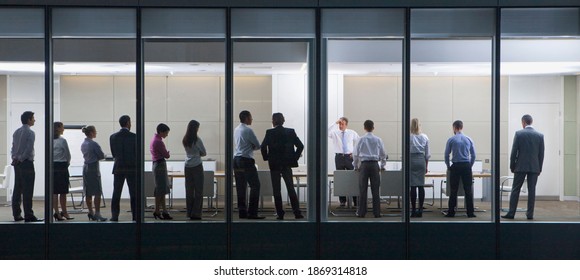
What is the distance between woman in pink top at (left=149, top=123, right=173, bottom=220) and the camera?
11203 millimetres

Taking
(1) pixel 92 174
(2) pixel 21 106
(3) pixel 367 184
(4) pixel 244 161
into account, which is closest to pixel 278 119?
(4) pixel 244 161

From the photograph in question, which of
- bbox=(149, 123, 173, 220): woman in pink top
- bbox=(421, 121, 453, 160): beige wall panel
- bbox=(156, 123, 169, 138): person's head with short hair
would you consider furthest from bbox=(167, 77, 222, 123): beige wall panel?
bbox=(421, 121, 453, 160): beige wall panel

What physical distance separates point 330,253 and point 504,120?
311 cm

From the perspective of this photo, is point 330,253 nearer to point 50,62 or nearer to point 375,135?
point 375,135

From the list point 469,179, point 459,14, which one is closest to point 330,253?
point 469,179

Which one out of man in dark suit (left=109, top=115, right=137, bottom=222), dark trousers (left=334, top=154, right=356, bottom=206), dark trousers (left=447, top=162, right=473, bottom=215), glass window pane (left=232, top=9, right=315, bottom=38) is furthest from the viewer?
dark trousers (left=447, top=162, right=473, bottom=215)

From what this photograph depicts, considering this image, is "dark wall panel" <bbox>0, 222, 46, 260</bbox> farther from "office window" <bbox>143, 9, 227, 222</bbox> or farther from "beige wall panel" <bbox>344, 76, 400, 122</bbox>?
"beige wall panel" <bbox>344, 76, 400, 122</bbox>

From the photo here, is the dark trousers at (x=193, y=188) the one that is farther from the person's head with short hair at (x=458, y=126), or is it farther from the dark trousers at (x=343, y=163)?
the person's head with short hair at (x=458, y=126)

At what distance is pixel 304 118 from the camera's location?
11.3m

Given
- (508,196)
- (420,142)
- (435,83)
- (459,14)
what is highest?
(459,14)

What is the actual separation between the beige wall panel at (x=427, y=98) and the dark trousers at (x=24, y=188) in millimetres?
5496

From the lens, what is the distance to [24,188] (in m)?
11.3

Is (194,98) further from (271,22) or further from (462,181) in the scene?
(462,181)

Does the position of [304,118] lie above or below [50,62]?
below
